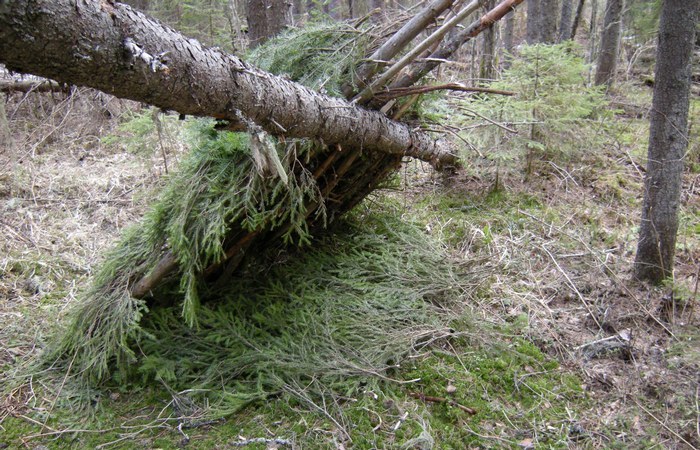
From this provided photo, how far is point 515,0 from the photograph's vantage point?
3195 millimetres

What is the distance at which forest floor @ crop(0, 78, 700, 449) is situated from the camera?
276 centimetres

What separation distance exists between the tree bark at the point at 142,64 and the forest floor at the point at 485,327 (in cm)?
185

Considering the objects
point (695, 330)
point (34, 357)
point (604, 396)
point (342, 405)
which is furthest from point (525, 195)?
point (34, 357)

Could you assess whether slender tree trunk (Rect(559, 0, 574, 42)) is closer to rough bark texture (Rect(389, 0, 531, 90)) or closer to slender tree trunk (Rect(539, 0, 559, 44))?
slender tree trunk (Rect(539, 0, 559, 44))

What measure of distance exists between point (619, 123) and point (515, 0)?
5.00 meters

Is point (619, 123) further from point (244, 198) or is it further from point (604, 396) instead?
point (244, 198)

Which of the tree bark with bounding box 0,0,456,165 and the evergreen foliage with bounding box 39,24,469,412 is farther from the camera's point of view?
the evergreen foliage with bounding box 39,24,469,412

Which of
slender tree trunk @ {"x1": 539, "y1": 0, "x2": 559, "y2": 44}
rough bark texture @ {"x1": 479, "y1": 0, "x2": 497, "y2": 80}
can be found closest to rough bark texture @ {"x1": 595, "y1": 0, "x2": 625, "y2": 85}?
slender tree trunk @ {"x1": 539, "y1": 0, "x2": 559, "y2": 44}

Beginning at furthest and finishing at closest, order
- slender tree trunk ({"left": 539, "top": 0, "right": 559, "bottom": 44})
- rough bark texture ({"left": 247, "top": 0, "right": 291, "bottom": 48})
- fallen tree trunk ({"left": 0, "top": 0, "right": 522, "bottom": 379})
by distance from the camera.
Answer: slender tree trunk ({"left": 539, "top": 0, "right": 559, "bottom": 44}) < rough bark texture ({"left": 247, "top": 0, "right": 291, "bottom": 48}) < fallen tree trunk ({"left": 0, "top": 0, "right": 522, "bottom": 379})

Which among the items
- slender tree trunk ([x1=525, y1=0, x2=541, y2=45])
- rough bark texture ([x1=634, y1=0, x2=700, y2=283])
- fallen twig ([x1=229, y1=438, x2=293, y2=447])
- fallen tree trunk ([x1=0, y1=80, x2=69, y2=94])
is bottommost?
fallen twig ([x1=229, y1=438, x2=293, y2=447])

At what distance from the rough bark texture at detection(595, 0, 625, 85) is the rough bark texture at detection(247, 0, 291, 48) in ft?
20.1

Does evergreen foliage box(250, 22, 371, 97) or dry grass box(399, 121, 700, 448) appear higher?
evergreen foliage box(250, 22, 371, 97)

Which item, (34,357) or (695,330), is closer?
(695,330)

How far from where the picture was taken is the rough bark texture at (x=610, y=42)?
828 centimetres
